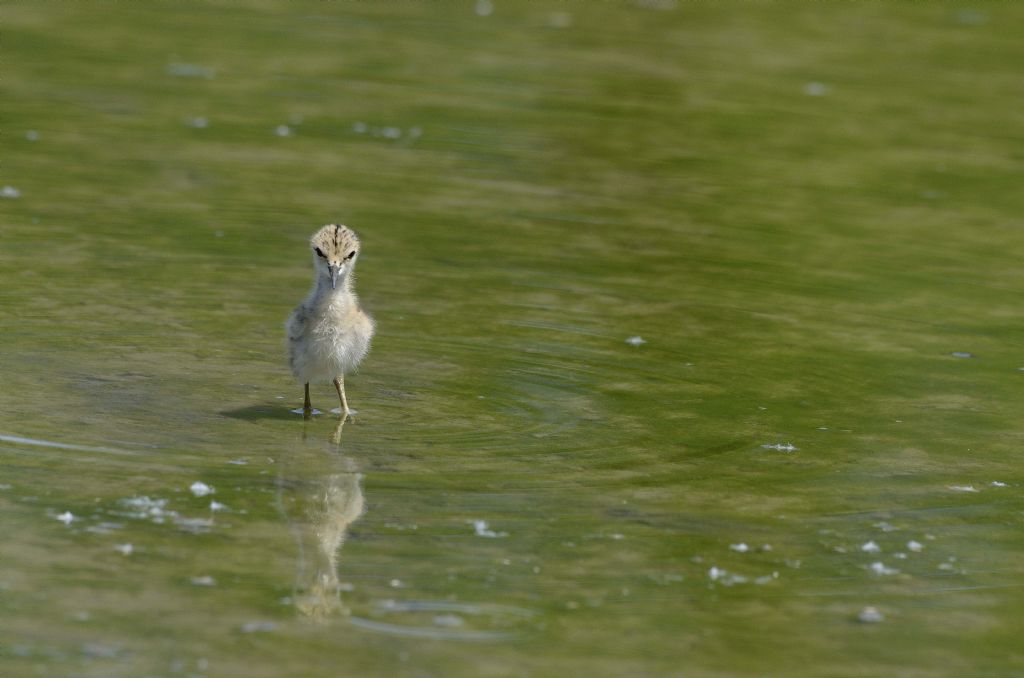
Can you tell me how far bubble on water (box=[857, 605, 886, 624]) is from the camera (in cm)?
723

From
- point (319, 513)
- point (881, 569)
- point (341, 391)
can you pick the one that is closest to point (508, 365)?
point (341, 391)

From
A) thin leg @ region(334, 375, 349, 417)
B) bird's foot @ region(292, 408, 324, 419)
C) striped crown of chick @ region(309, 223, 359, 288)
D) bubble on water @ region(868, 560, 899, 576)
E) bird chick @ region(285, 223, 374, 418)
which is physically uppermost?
striped crown of chick @ region(309, 223, 359, 288)

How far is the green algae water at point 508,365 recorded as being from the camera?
7.09m

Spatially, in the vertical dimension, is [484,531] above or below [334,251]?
below

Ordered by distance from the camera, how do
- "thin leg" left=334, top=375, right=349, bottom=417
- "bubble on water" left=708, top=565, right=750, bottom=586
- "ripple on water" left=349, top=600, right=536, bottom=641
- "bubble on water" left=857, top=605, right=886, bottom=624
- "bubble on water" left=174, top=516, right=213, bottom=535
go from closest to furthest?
1. "ripple on water" left=349, top=600, right=536, bottom=641
2. "bubble on water" left=857, top=605, right=886, bottom=624
3. "bubble on water" left=708, top=565, right=750, bottom=586
4. "bubble on water" left=174, top=516, right=213, bottom=535
5. "thin leg" left=334, top=375, right=349, bottom=417

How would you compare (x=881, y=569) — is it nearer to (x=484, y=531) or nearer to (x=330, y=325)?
(x=484, y=531)

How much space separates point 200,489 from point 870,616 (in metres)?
3.19

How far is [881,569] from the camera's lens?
7.78 meters

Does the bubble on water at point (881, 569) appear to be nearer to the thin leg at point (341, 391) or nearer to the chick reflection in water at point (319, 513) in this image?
the chick reflection in water at point (319, 513)

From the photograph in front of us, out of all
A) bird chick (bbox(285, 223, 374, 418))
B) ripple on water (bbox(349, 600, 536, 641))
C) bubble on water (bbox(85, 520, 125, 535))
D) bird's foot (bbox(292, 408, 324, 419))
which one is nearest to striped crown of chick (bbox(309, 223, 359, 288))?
bird chick (bbox(285, 223, 374, 418))

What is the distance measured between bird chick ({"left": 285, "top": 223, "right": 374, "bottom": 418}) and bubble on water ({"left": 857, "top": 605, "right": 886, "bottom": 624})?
3582 millimetres

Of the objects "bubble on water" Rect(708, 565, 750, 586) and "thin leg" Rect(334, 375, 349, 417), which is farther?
"thin leg" Rect(334, 375, 349, 417)

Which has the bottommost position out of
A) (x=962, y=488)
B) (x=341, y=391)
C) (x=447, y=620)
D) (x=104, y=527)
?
(x=447, y=620)

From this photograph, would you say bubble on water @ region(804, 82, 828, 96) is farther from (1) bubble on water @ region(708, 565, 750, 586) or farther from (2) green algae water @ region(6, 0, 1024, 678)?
(1) bubble on water @ region(708, 565, 750, 586)
